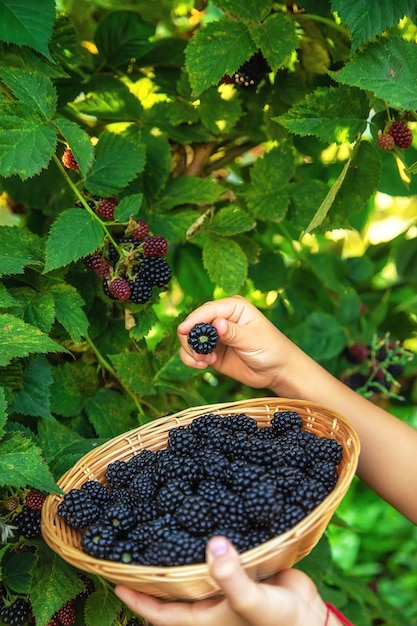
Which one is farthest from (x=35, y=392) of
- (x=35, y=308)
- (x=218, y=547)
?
(x=218, y=547)

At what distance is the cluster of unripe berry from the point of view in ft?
4.70

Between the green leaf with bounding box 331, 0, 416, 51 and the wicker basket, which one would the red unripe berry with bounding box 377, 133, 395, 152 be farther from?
the wicker basket

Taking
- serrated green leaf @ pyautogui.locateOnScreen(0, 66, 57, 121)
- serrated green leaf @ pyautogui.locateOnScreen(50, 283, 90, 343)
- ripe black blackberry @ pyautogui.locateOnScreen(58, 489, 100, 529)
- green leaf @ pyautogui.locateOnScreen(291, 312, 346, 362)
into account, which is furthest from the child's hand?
green leaf @ pyautogui.locateOnScreen(291, 312, 346, 362)

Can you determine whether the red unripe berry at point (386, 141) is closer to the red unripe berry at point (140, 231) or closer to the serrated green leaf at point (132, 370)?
the red unripe berry at point (140, 231)

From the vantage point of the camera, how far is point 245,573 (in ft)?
3.04

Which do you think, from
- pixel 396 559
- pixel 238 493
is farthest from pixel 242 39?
pixel 396 559

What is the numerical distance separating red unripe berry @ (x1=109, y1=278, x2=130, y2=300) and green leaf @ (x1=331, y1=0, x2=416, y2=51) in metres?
0.60

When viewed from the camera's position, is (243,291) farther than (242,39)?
Yes

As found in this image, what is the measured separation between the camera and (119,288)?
139 cm

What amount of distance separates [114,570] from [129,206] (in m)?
0.70

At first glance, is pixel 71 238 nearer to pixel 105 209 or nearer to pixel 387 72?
pixel 105 209

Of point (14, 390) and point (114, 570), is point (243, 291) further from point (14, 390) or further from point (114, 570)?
point (114, 570)

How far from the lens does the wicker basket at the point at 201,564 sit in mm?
958

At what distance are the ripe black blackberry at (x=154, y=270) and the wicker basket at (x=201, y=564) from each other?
0.86 feet
